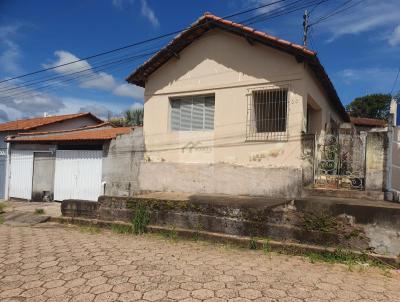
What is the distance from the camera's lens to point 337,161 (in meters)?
7.02

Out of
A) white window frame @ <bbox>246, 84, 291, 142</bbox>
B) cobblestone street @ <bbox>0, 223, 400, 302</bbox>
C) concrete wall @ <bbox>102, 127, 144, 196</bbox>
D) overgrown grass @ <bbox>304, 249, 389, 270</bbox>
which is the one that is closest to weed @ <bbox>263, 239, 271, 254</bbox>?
cobblestone street @ <bbox>0, 223, 400, 302</bbox>

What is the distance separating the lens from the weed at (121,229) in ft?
24.2

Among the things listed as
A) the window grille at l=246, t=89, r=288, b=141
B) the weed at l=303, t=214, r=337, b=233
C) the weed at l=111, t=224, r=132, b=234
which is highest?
the window grille at l=246, t=89, r=288, b=141

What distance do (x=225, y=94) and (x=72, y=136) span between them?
7.33m

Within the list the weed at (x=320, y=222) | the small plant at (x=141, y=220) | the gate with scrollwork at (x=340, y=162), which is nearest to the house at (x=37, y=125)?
the small plant at (x=141, y=220)

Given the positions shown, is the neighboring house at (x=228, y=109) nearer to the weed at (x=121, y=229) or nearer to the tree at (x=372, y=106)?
the weed at (x=121, y=229)

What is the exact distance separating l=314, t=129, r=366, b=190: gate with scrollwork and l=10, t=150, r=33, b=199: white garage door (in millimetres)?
12130

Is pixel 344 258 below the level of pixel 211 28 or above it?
below

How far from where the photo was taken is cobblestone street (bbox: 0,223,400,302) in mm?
3980

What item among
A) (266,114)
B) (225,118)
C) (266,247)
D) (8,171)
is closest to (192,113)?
(225,118)

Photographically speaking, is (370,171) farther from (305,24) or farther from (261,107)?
(305,24)

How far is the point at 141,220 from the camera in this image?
7254mm

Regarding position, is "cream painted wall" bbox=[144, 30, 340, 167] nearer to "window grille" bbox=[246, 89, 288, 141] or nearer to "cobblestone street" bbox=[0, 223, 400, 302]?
"window grille" bbox=[246, 89, 288, 141]

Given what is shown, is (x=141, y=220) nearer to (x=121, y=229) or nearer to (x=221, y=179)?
(x=121, y=229)
